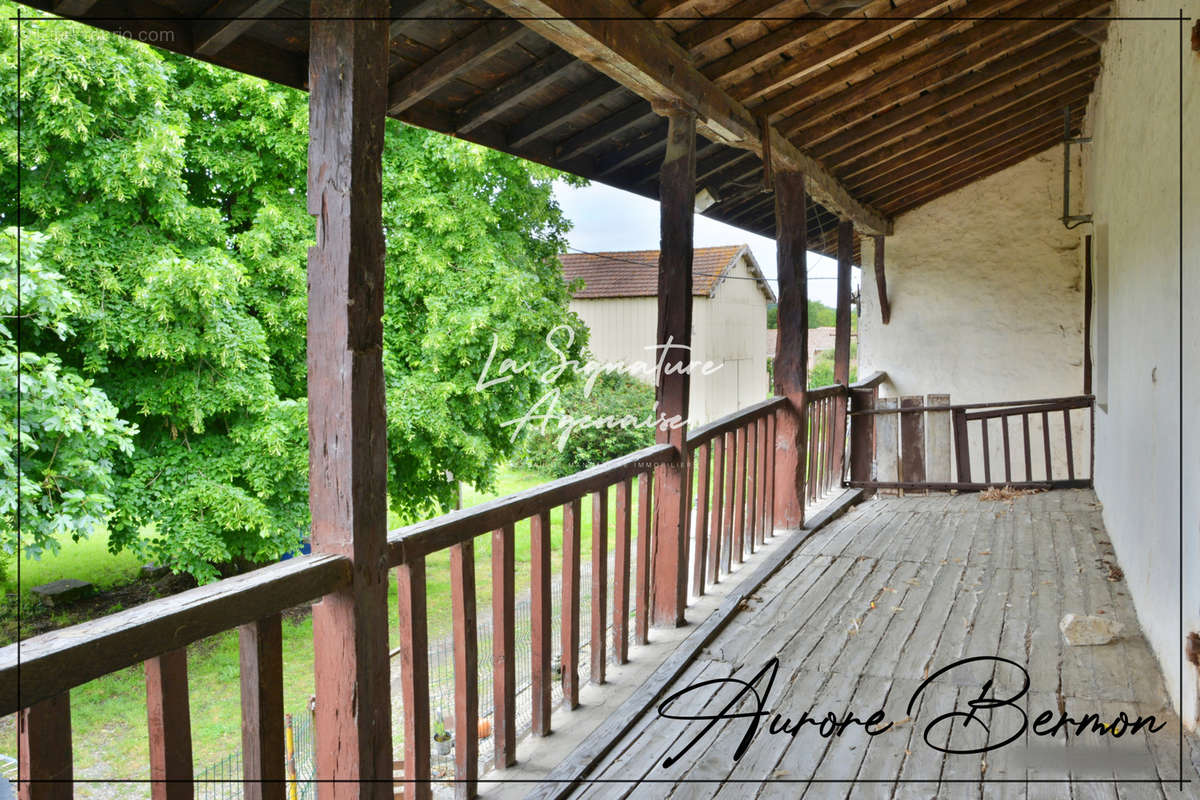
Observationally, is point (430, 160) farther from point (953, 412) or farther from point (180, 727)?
point (180, 727)

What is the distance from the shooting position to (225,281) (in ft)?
25.1

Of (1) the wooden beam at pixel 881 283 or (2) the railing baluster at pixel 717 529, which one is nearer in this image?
(2) the railing baluster at pixel 717 529

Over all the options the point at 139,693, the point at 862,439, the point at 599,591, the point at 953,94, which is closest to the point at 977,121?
the point at 953,94

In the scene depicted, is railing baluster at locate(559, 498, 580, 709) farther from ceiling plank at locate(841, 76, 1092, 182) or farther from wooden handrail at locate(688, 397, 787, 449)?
ceiling plank at locate(841, 76, 1092, 182)

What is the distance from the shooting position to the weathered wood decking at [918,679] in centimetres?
222

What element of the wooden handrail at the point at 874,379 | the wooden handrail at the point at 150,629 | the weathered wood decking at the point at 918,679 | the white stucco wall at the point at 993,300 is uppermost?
the white stucco wall at the point at 993,300

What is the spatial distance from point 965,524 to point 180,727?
4.79 m

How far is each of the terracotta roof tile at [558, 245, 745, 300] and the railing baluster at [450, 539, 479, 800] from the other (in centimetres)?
1720

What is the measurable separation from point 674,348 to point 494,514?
1443 mm

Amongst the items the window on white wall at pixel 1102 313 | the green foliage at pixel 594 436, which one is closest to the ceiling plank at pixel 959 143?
the window on white wall at pixel 1102 313

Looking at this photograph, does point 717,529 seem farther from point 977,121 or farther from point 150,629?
point 977,121

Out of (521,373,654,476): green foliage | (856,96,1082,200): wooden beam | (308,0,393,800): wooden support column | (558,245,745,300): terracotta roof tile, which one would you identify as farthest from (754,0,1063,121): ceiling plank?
(558,245,745,300): terracotta roof tile

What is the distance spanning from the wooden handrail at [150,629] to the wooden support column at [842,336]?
539cm

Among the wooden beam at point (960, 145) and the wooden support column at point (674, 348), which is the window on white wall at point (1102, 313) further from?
the wooden support column at point (674, 348)
